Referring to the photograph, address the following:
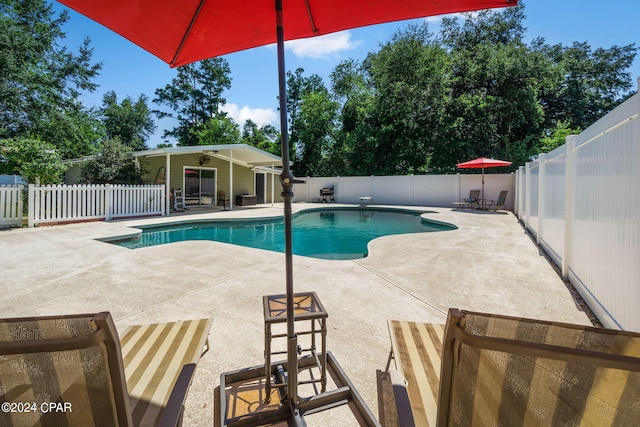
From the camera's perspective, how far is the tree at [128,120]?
26.9 meters

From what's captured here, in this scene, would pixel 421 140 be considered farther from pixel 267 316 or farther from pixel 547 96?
pixel 267 316

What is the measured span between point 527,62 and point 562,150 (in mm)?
16353

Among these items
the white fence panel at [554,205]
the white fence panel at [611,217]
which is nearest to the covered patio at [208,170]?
the white fence panel at [554,205]

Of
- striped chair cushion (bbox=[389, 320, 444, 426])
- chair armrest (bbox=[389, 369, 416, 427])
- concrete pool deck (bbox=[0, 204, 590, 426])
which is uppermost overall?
chair armrest (bbox=[389, 369, 416, 427])

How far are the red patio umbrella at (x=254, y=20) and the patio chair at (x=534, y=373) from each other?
767 mm

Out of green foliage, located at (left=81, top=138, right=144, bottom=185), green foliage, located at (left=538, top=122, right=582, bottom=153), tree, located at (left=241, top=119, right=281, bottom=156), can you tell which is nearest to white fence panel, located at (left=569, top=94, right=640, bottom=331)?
green foliage, located at (left=81, top=138, right=144, bottom=185)

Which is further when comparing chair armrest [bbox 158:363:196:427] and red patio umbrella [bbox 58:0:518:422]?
red patio umbrella [bbox 58:0:518:422]

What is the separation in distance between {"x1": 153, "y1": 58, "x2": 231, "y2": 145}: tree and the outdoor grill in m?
13.4

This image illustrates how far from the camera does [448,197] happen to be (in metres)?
15.0

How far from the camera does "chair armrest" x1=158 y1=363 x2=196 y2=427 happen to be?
39.3 inches

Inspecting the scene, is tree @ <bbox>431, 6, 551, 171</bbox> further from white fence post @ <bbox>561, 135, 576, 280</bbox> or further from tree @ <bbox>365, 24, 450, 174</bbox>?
white fence post @ <bbox>561, 135, 576, 280</bbox>

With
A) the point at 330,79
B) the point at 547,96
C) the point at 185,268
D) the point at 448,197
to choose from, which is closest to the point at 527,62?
the point at 547,96

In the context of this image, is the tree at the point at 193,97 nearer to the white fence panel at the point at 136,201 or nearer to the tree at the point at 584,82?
the white fence panel at the point at 136,201

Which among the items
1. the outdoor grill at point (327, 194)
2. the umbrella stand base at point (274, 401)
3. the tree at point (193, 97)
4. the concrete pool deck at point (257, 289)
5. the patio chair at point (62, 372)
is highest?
the tree at point (193, 97)
